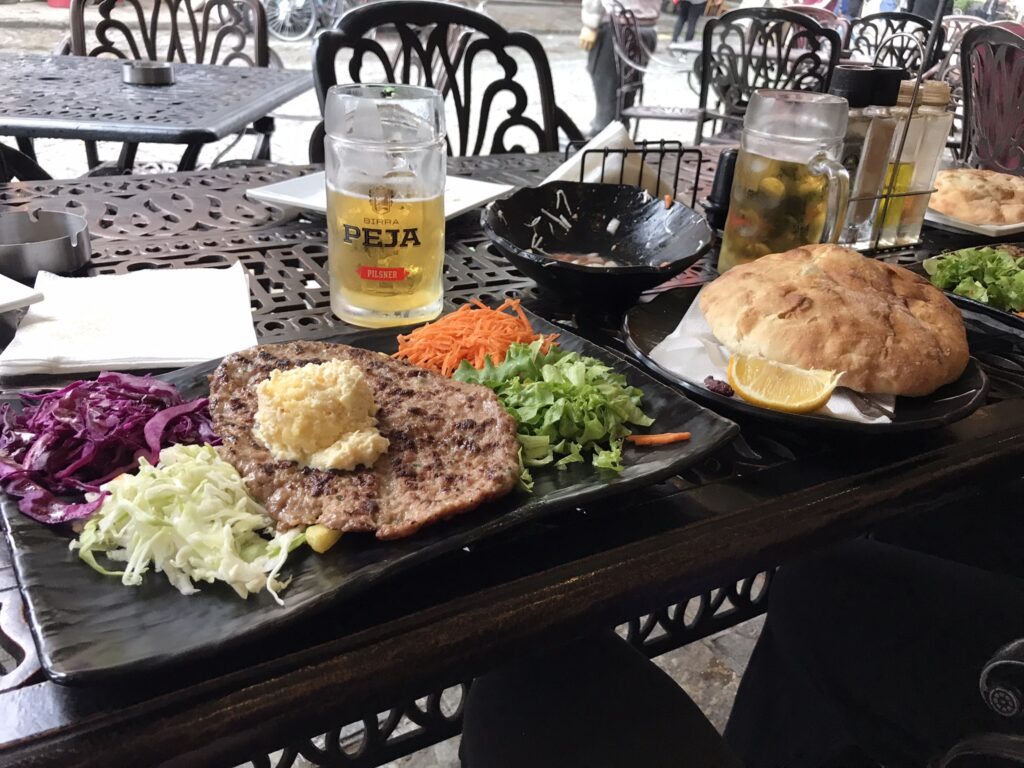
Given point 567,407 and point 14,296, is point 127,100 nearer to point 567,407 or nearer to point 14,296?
point 14,296

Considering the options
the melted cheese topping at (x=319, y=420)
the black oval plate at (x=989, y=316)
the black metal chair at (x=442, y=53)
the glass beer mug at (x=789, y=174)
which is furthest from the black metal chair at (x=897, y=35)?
the melted cheese topping at (x=319, y=420)

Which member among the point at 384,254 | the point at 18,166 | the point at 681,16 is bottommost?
the point at 18,166

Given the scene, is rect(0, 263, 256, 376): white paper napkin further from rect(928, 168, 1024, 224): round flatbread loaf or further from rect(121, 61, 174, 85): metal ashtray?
rect(121, 61, 174, 85): metal ashtray

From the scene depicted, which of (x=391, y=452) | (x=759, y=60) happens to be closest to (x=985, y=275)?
(x=391, y=452)

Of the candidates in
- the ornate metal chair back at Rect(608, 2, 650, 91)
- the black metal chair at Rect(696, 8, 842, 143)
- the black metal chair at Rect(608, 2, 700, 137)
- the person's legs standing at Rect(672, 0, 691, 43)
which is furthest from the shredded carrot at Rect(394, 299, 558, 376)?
the person's legs standing at Rect(672, 0, 691, 43)

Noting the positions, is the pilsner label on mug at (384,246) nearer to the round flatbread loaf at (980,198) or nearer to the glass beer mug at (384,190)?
the glass beer mug at (384,190)

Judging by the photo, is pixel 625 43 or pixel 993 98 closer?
pixel 993 98

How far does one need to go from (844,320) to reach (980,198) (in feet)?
3.74

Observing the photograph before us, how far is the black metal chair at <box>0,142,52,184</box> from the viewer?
258 centimetres

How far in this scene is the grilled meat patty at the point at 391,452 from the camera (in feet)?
2.45

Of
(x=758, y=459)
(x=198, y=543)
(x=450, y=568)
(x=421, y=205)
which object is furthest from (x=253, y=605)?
(x=421, y=205)

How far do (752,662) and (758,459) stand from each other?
2.16 ft

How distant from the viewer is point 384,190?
1.21m

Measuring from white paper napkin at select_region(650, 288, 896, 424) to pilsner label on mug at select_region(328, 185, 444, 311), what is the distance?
40cm
